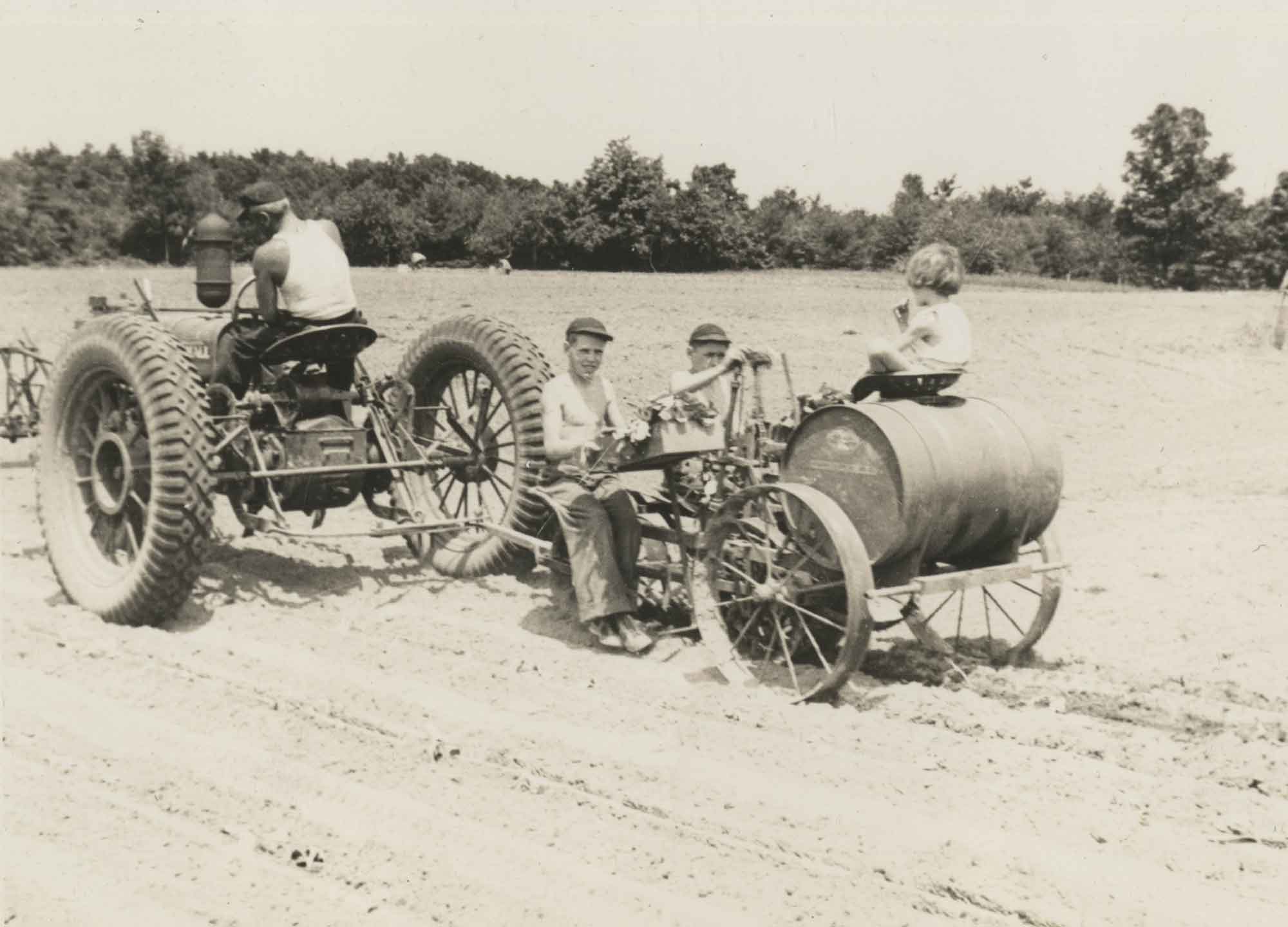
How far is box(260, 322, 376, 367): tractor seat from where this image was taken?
6.65 metres

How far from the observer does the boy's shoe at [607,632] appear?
6.09 m

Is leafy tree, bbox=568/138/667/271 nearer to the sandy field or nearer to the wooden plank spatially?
the sandy field

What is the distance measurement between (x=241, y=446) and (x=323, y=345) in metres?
0.70

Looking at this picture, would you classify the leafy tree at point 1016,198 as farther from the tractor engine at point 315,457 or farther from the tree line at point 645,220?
the tractor engine at point 315,457

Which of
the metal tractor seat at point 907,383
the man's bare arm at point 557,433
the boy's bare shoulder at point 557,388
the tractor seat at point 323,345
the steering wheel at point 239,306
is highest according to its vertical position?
the steering wheel at point 239,306

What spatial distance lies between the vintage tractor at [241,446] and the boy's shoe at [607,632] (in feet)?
3.08

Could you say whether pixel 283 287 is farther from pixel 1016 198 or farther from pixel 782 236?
pixel 1016 198

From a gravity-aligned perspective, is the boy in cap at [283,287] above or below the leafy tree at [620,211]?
below

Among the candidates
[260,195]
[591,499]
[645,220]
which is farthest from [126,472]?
[645,220]

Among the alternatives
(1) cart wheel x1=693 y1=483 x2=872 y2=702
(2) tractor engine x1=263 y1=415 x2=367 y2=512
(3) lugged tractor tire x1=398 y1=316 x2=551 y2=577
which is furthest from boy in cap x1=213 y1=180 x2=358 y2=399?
(1) cart wheel x1=693 y1=483 x2=872 y2=702

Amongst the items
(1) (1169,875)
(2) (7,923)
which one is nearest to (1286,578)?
(1) (1169,875)

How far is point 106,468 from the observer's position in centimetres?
689

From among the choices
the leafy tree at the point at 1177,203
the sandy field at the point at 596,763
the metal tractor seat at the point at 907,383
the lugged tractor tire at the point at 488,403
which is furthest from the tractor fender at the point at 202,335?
the leafy tree at the point at 1177,203

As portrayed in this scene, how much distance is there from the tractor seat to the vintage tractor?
0.03ft
